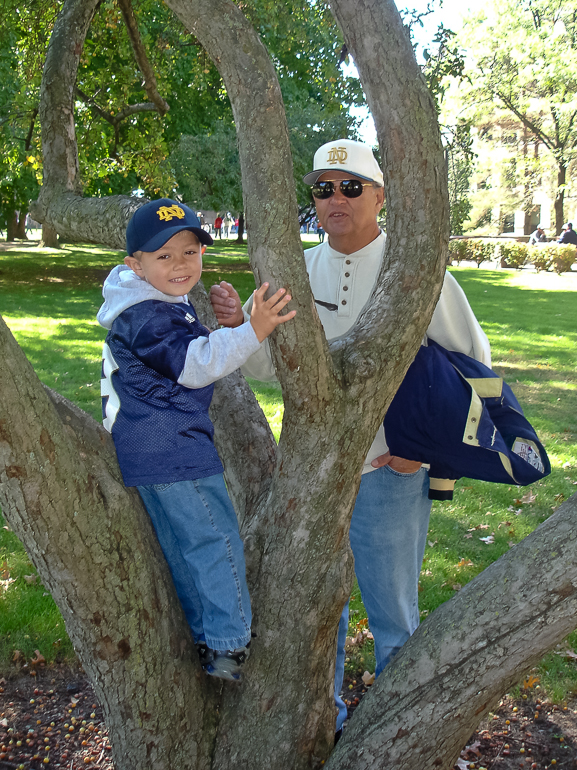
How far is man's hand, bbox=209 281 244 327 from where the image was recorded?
8.61 feet

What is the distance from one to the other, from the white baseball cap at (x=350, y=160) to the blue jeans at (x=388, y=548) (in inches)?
49.5

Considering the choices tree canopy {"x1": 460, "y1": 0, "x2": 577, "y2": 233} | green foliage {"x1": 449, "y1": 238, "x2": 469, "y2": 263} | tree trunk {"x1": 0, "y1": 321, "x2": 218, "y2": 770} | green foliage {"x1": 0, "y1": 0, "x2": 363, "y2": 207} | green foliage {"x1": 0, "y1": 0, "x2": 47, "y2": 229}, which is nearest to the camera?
tree trunk {"x1": 0, "y1": 321, "x2": 218, "y2": 770}

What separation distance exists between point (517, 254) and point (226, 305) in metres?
27.3

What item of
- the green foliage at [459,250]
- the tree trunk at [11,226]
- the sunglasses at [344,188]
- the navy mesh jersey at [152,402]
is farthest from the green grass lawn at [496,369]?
the tree trunk at [11,226]

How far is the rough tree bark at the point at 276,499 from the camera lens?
2.02 metres

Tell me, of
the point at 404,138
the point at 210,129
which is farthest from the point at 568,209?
the point at 404,138

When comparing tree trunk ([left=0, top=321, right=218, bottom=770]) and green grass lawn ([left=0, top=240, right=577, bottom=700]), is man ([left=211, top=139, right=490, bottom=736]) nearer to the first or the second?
tree trunk ([left=0, top=321, right=218, bottom=770])

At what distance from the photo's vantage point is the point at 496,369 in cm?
952

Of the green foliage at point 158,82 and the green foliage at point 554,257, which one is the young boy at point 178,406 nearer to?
the green foliage at point 158,82

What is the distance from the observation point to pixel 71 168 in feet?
11.4

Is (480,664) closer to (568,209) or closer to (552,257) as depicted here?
(552,257)

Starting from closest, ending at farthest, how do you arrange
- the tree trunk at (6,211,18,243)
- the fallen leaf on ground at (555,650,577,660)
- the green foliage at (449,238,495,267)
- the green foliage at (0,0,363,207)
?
the fallen leaf on ground at (555,650,577,660) < the green foliage at (0,0,363,207) < the green foliage at (449,238,495,267) < the tree trunk at (6,211,18,243)

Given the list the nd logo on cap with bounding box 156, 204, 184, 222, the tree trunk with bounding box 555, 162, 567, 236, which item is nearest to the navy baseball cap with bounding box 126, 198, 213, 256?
the nd logo on cap with bounding box 156, 204, 184, 222

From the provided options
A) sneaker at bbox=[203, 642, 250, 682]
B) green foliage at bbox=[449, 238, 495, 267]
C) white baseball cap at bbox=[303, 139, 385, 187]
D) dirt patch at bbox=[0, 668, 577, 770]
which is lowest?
dirt patch at bbox=[0, 668, 577, 770]
